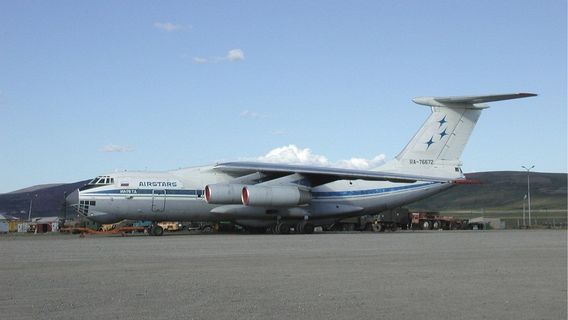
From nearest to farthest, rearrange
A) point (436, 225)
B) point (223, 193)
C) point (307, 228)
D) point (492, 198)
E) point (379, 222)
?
point (223, 193)
point (307, 228)
point (379, 222)
point (436, 225)
point (492, 198)

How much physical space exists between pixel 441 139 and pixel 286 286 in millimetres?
26076

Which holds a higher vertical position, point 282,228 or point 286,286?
point 282,228

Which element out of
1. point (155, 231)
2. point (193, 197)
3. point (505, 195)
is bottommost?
point (155, 231)

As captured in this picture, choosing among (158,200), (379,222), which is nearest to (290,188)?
(158,200)

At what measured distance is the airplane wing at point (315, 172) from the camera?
105ft

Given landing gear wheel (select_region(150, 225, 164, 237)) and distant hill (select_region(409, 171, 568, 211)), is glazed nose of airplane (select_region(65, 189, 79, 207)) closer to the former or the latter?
landing gear wheel (select_region(150, 225, 164, 237))

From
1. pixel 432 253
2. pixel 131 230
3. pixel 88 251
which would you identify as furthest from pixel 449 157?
pixel 88 251

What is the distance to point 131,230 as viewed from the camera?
3475cm

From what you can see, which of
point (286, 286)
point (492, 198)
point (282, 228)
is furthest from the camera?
point (492, 198)

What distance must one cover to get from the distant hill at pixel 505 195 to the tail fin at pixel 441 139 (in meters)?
96.8

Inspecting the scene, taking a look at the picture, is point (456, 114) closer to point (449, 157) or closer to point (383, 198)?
point (449, 157)

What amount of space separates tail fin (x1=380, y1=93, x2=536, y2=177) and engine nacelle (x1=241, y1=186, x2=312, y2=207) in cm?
541

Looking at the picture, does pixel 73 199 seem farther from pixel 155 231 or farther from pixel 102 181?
pixel 155 231

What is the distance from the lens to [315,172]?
107 ft
